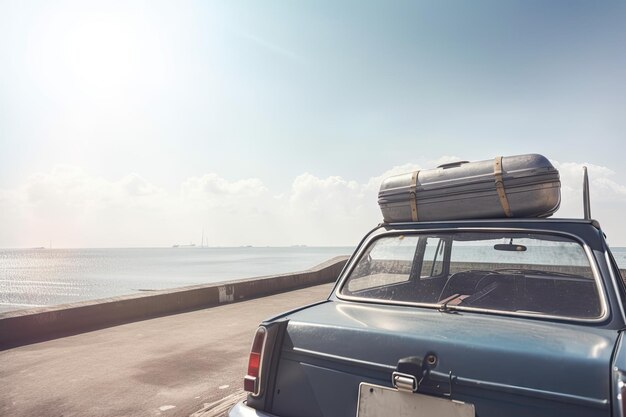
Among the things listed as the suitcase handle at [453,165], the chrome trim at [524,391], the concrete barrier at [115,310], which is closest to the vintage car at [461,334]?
the chrome trim at [524,391]

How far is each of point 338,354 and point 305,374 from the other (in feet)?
0.79

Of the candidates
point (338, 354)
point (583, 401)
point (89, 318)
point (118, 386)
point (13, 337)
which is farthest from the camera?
point (89, 318)

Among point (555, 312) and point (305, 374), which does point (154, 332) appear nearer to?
point (305, 374)

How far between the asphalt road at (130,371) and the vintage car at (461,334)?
7.57 ft

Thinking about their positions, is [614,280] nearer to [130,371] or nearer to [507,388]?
[507,388]

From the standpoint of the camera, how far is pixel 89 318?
25.8 feet

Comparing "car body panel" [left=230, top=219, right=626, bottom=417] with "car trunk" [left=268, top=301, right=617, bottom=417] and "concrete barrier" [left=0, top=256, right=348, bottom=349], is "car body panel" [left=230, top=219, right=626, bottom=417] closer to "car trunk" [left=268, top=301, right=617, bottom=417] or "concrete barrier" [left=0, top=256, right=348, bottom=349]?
"car trunk" [left=268, top=301, right=617, bottom=417]

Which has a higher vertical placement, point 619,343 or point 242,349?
point 619,343

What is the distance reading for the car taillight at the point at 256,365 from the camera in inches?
92.0

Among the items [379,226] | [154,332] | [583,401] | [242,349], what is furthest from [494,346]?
[154,332]

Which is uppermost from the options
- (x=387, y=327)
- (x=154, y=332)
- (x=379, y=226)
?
(x=379, y=226)

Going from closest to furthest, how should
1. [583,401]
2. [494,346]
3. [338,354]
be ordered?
1. [583,401]
2. [494,346]
3. [338,354]

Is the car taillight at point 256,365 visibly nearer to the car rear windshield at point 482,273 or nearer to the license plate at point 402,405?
the license plate at point 402,405

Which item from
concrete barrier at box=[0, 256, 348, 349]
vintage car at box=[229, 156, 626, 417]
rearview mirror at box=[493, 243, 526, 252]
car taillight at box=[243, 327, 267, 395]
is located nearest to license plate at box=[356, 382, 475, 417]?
vintage car at box=[229, 156, 626, 417]
